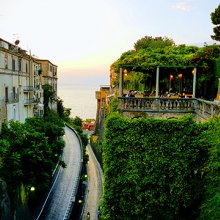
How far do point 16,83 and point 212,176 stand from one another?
30.3 meters

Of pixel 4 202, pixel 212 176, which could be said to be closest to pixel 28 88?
pixel 4 202

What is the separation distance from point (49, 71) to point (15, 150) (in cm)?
4235

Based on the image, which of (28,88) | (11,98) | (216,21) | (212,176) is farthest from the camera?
(28,88)

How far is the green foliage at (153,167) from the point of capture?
12.0 metres

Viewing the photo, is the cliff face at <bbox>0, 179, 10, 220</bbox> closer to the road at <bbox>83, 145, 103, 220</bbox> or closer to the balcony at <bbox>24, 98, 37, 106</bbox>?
the road at <bbox>83, 145, 103, 220</bbox>

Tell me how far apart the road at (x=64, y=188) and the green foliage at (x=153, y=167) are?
48.2 ft

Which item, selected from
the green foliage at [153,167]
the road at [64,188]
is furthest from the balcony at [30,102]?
the green foliage at [153,167]

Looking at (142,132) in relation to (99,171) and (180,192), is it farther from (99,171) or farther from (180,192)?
(99,171)

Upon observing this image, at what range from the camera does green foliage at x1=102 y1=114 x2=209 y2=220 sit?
12.0m

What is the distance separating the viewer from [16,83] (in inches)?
1444

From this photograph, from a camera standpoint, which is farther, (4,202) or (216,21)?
(216,21)

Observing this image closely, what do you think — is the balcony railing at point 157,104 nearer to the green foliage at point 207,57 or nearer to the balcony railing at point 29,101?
the green foliage at point 207,57

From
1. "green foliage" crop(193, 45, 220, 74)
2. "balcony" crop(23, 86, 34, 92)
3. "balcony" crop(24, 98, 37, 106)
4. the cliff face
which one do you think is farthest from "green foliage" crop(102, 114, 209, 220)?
"balcony" crop(23, 86, 34, 92)

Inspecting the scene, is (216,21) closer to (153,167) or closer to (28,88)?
(153,167)
